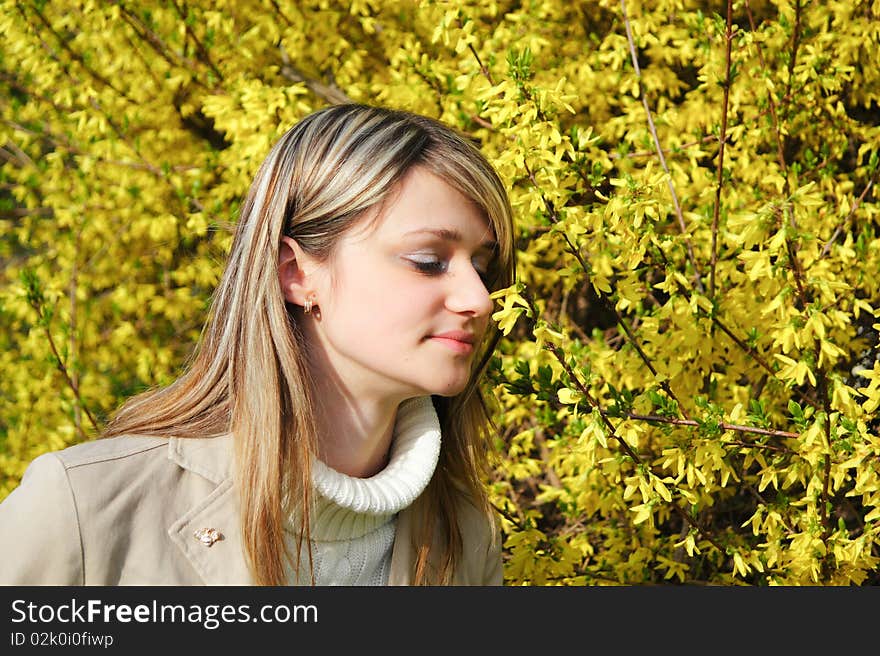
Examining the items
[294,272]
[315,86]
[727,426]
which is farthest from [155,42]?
[727,426]

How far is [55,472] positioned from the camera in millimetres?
1400

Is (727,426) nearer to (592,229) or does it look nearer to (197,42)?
(592,229)

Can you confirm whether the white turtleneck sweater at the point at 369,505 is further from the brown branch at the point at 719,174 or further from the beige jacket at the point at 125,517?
the brown branch at the point at 719,174

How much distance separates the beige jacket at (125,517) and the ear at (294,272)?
0.27 meters

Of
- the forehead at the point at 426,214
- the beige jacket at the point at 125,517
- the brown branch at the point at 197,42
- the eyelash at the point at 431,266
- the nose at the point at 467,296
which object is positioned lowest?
the beige jacket at the point at 125,517

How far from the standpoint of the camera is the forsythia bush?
182cm

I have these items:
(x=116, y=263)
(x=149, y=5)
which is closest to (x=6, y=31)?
(x=149, y=5)

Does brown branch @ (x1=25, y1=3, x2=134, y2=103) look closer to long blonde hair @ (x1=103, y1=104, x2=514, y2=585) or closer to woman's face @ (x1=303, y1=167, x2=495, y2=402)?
long blonde hair @ (x1=103, y1=104, x2=514, y2=585)

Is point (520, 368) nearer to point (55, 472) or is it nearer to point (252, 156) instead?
point (55, 472)

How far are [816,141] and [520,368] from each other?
4.82 ft

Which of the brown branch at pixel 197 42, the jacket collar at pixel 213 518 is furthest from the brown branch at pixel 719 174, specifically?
the brown branch at pixel 197 42

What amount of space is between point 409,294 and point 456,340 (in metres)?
0.11

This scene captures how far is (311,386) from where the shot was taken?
5.49 feet

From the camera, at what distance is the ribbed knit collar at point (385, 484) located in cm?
160
